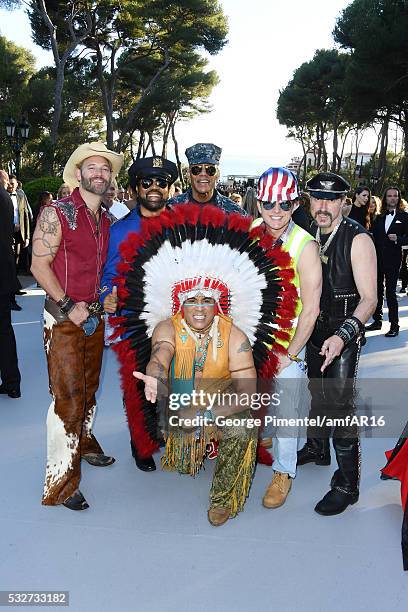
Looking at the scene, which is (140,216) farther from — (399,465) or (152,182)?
(399,465)

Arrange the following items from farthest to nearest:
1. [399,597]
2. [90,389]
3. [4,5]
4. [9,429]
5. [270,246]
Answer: [4,5] → [9,429] → [90,389] → [270,246] → [399,597]

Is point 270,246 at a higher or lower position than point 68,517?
higher

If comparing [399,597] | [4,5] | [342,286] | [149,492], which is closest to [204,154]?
[342,286]

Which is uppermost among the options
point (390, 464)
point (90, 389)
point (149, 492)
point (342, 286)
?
point (342, 286)

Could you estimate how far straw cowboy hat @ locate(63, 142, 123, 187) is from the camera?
11.0 feet

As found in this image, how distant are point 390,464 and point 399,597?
3.08 ft

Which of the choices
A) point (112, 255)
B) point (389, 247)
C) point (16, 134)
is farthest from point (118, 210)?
point (16, 134)

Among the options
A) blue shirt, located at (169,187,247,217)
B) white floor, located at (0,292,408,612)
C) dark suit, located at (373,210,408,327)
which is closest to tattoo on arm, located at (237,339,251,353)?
white floor, located at (0,292,408,612)

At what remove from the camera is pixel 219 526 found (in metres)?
3.21

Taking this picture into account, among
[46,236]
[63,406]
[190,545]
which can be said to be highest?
[46,236]

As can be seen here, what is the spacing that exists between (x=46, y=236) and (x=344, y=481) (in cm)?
209

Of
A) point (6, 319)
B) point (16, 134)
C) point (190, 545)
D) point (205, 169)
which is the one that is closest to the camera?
point (190, 545)

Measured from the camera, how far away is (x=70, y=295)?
10.9ft

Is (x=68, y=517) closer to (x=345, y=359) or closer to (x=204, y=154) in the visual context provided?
(x=345, y=359)
